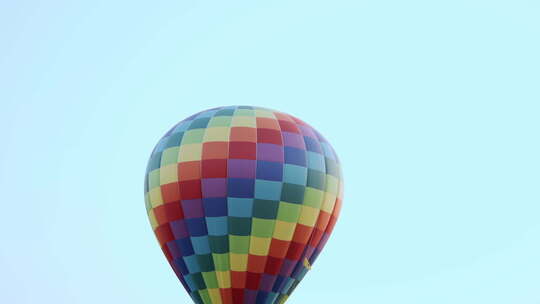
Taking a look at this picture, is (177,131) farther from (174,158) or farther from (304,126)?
(304,126)

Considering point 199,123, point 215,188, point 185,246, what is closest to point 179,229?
point 185,246

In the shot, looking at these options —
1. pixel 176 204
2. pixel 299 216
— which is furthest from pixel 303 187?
pixel 176 204

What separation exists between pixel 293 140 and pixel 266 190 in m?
1.77

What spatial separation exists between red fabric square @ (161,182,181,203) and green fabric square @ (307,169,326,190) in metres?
3.58

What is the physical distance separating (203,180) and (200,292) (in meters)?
3.09

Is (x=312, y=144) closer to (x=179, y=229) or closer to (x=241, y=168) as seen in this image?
(x=241, y=168)

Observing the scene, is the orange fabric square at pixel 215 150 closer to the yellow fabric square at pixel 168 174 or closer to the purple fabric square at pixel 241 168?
the purple fabric square at pixel 241 168

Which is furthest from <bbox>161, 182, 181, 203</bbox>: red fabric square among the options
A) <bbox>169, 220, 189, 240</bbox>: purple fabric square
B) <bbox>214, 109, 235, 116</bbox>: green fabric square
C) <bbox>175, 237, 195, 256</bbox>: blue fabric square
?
<bbox>214, 109, 235, 116</bbox>: green fabric square

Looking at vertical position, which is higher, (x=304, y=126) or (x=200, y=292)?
(x=304, y=126)

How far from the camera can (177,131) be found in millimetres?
41219

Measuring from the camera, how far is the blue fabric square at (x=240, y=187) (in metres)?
39.5

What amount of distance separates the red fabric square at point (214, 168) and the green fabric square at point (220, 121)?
1.30 metres

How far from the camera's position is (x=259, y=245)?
39781 mm

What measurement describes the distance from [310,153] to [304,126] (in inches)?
47.8
